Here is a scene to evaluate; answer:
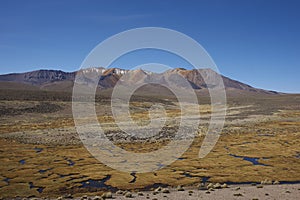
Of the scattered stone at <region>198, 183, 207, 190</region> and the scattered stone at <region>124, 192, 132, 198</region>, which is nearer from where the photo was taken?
the scattered stone at <region>124, 192, 132, 198</region>

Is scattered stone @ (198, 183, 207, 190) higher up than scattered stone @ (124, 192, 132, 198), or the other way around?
scattered stone @ (124, 192, 132, 198)

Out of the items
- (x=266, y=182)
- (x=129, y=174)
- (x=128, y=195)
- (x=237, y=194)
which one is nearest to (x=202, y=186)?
(x=237, y=194)

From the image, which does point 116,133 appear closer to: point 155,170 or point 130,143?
point 130,143

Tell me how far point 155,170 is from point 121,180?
4.87 m

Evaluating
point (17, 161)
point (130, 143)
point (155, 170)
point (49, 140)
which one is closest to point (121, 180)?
point (155, 170)

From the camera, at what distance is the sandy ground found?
68.7ft

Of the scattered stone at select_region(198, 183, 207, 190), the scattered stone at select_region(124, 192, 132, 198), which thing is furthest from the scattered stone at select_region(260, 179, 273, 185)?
the scattered stone at select_region(124, 192, 132, 198)

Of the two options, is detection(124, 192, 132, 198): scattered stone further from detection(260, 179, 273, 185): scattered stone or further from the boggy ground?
detection(260, 179, 273, 185): scattered stone

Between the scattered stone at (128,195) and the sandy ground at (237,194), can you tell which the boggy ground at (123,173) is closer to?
the scattered stone at (128,195)

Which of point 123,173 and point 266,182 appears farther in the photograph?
point 123,173

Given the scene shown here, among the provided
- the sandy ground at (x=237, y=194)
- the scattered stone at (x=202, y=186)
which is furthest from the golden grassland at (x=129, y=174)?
the sandy ground at (x=237, y=194)

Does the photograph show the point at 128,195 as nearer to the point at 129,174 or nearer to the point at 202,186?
the point at 202,186

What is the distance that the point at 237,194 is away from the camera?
21.5m

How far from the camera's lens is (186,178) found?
27562 mm
